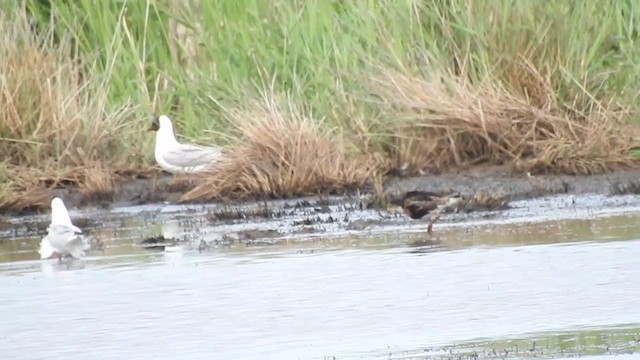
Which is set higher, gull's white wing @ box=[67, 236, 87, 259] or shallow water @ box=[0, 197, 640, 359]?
gull's white wing @ box=[67, 236, 87, 259]

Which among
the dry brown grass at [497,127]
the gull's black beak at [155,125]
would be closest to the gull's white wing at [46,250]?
the dry brown grass at [497,127]

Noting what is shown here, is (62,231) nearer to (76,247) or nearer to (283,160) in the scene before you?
(76,247)

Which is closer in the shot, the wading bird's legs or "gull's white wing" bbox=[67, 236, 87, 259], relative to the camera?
the wading bird's legs

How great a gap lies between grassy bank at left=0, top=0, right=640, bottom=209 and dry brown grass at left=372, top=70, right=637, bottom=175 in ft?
0.04

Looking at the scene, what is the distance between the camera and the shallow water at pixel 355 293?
284 inches

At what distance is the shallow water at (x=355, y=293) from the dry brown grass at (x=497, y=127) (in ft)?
2.28

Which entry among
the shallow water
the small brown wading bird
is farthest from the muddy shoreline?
the small brown wading bird

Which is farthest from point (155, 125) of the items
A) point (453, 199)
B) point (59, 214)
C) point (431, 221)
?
point (431, 221)

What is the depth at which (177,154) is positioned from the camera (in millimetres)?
13727

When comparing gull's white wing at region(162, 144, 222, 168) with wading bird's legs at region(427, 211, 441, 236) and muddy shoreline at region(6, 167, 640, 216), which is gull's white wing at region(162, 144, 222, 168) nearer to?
muddy shoreline at region(6, 167, 640, 216)

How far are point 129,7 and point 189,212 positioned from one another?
11.5ft

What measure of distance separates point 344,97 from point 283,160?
0.87 metres

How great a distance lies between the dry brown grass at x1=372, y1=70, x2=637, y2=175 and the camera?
12336 mm

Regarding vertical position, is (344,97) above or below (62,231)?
above
